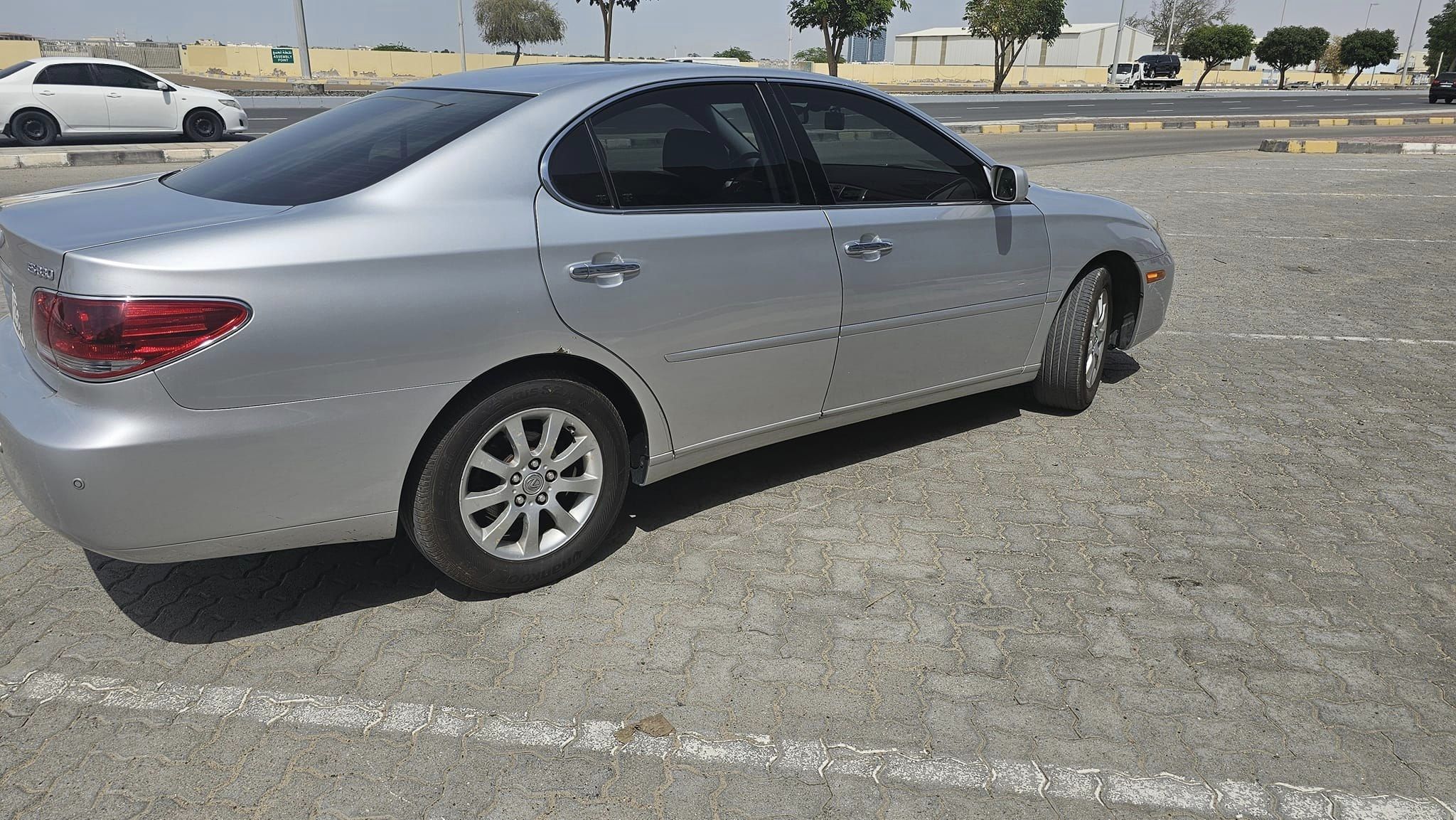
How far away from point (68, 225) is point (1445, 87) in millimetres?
51603

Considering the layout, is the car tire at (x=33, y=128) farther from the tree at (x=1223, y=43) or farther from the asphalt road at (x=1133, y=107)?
the tree at (x=1223, y=43)

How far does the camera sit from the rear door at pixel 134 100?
17781mm

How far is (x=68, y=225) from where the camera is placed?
2.93m

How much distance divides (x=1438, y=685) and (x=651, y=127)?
9.54ft

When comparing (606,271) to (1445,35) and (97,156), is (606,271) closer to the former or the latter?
(97,156)

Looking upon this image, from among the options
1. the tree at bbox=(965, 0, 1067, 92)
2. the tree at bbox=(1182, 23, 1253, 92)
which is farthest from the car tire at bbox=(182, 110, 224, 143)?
the tree at bbox=(1182, 23, 1253, 92)

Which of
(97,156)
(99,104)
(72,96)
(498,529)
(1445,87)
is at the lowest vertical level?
(97,156)

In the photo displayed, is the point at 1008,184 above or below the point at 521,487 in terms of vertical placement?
above

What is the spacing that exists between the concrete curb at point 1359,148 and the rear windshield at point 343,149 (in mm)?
20932

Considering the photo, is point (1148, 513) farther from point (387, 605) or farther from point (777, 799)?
point (387, 605)

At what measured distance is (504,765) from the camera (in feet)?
8.61

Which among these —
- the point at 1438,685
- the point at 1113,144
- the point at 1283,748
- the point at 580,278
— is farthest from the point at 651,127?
the point at 1113,144

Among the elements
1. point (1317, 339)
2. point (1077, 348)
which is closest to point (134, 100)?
point (1077, 348)

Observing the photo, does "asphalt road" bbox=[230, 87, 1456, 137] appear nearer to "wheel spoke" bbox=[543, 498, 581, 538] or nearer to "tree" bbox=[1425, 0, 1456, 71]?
"wheel spoke" bbox=[543, 498, 581, 538]
